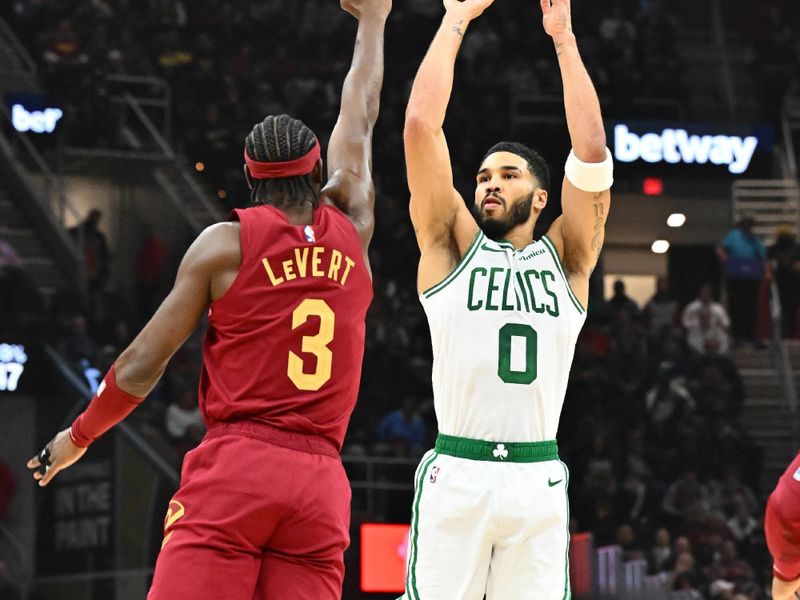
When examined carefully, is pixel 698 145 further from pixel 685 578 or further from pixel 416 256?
pixel 685 578

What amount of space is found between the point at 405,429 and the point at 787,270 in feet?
19.9

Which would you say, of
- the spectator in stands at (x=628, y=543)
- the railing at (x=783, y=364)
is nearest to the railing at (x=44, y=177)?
the spectator in stands at (x=628, y=543)

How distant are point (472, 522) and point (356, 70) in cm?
170

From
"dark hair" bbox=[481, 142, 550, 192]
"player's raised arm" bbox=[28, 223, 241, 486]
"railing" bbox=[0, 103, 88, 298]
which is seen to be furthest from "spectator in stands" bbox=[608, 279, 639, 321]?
"player's raised arm" bbox=[28, 223, 241, 486]

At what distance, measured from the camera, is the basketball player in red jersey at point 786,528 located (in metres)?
5.58

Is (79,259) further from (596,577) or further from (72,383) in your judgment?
(596,577)

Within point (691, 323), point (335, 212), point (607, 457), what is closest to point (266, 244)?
point (335, 212)

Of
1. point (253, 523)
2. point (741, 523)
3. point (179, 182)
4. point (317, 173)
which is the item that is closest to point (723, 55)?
point (179, 182)

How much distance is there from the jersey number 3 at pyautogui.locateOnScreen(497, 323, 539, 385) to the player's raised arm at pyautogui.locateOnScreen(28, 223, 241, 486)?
1.22 meters

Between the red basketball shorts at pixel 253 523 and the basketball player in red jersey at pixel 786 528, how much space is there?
6.16 ft

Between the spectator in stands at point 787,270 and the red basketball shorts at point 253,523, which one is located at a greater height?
the spectator in stands at point 787,270

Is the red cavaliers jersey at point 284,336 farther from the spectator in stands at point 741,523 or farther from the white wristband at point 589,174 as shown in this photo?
the spectator in stands at point 741,523

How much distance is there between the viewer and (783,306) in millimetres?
19078

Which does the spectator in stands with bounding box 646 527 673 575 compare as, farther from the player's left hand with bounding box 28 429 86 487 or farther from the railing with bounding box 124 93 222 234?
the player's left hand with bounding box 28 429 86 487
